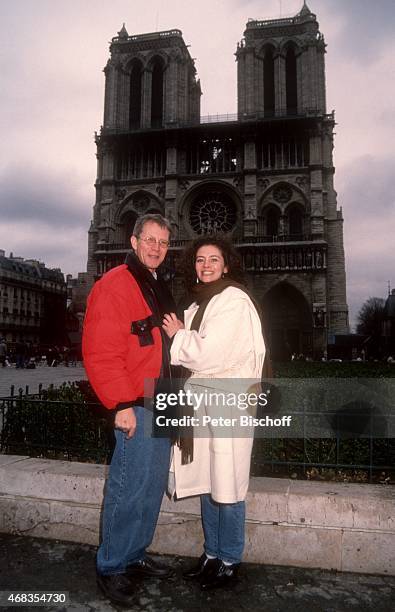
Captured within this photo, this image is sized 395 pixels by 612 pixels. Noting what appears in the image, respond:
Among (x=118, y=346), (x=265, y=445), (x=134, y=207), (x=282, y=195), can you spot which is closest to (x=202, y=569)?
(x=118, y=346)

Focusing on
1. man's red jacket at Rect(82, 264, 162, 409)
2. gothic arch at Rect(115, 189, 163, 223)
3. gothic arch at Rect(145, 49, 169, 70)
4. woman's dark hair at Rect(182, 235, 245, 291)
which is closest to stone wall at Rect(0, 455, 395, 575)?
man's red jacket at Rect(82, 264, 162, 409)

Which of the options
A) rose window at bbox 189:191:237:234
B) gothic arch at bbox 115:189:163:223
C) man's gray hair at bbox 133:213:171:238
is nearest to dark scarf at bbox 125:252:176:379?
man's gray hair at bbox 133:213:171:238

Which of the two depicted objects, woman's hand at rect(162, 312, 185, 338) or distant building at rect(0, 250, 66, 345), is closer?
woman's hand at rect(162, 312, 185, 338)

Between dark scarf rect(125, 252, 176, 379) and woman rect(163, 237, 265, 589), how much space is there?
0.22 ft

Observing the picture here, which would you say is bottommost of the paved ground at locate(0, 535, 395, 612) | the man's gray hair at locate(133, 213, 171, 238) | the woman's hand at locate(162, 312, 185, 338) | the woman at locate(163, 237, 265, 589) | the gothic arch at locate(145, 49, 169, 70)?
the paved ground at locate(0, 535, 395, 612)

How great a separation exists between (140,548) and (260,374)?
47.1 inches

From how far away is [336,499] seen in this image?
2629 mm

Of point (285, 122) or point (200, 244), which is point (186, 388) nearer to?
point (200, 244)

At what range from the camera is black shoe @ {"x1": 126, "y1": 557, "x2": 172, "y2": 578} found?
Answer: 2412 mm

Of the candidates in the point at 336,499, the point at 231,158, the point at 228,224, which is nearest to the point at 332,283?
the point at 228,224

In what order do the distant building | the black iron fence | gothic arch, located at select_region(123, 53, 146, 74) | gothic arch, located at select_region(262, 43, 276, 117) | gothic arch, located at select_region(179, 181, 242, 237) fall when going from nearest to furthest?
the black iron fence, gothic arch, located at select_region(179, 181, 242, 237), gothic arch, located at select_region(262, 43, 276, 117), gothic arch, located at select_region(123, 53, 146, 74), the distant building

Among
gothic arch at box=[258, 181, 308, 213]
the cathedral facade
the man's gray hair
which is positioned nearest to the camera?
the man's gray hair

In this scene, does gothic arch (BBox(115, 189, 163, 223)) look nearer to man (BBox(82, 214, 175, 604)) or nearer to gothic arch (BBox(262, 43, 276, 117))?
gothic arch (BBox(262, 43, 276, 117))

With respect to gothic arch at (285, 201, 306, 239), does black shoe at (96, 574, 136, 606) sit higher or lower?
lower
